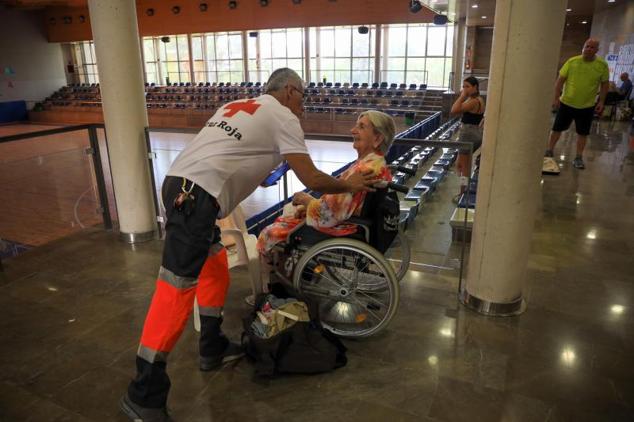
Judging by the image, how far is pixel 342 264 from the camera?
7.33 feet

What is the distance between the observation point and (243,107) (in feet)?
5.88

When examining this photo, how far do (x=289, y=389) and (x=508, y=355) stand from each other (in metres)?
1.07

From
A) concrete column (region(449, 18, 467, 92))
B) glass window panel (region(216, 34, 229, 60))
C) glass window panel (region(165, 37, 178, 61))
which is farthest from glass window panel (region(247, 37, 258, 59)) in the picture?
concrete column (region(449, 18, 467, 92))

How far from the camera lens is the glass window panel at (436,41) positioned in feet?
64.0

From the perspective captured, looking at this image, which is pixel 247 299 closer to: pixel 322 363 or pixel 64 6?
pixel 322 363

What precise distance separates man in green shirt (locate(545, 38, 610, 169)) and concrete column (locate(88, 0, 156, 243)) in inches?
178

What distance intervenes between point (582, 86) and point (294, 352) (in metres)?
4.94

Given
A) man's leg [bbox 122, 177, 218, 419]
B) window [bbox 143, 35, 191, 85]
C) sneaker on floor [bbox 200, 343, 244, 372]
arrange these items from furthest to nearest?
window [bbox 143, 35, 191, 85]
sneaker on floor [bbox 200, 343, 244, 372]
man's leg [bbox 122, 177, 218, 419]

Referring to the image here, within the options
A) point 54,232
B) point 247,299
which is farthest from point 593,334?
point 54,232

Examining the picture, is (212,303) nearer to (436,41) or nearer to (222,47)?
(436,41)

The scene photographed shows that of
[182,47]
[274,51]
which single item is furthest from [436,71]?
[182,47]

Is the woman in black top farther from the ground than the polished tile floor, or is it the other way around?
the woman in black top

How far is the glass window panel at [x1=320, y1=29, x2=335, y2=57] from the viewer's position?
2031 centimetres

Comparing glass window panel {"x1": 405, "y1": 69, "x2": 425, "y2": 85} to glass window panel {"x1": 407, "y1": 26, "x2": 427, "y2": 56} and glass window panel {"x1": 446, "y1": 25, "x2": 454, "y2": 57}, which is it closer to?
glass window panel {"x1": 407, "y1": 26, "x2": 427, "y2": 56}
